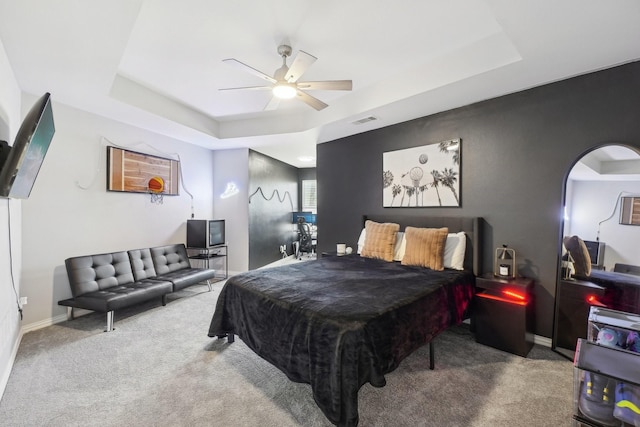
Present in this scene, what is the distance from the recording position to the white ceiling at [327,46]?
185 cm

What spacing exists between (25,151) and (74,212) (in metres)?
2.14

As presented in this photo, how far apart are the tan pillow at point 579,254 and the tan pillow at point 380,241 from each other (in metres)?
1.67

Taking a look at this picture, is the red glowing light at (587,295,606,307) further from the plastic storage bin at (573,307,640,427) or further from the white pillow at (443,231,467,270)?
the plastic storage bin at (573,307,640,427)

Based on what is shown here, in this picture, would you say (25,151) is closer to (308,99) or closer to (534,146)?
(308,99)

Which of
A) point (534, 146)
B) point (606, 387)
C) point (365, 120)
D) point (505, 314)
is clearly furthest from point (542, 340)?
point (365, 120)

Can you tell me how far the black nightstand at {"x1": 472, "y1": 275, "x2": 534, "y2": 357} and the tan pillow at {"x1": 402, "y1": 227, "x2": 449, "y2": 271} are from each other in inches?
17.3

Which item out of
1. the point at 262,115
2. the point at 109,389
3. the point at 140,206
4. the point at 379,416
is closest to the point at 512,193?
the point at 379,416

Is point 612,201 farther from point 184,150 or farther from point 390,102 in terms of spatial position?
point 184,150

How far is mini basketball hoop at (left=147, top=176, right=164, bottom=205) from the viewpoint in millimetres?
4352

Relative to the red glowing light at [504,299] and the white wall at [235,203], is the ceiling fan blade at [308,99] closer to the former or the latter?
the red glowing light at [504,299]

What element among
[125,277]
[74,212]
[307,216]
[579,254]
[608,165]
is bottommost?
[125,277]

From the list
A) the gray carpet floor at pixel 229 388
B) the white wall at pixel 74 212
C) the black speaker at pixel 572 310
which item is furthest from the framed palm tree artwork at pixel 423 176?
the white wall at pixel 74 212

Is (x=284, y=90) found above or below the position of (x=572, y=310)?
above

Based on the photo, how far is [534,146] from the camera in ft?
9.07
